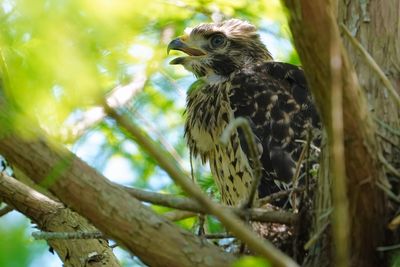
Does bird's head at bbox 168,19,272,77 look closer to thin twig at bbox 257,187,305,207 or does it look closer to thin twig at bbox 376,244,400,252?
thin twig at bbox 257,187,305,207

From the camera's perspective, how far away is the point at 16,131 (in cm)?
342

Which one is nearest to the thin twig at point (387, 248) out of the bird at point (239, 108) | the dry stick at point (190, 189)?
the dry stick at point (190, 189)

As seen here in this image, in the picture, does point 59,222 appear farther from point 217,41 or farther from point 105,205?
point 217,41

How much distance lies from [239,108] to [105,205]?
2477 millimetres

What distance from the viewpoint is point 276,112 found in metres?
5.95

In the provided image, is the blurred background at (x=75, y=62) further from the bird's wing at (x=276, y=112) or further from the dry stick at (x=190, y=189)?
the bird's wing at (x=276, y=112)

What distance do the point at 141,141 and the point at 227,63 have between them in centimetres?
399

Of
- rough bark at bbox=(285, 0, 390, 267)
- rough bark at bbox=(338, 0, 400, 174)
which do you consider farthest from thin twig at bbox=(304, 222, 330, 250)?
rough bark at bbox=(338, 0, 400, 174)

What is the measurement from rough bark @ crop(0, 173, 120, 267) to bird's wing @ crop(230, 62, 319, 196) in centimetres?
116

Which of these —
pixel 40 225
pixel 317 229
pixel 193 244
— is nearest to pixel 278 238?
pixel 317 229

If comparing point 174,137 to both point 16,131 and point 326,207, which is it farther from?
point 16,131

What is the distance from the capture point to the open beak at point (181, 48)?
6.38m

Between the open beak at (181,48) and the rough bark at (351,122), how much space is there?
250cm

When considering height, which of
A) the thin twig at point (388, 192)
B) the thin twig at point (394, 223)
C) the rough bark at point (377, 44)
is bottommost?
the thin twig at point (394, 223)
